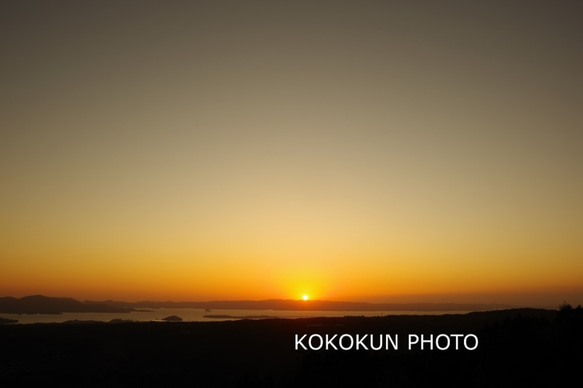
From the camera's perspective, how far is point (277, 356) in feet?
186

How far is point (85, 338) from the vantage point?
6394cm

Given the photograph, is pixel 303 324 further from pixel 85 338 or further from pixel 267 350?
pixel 85 338

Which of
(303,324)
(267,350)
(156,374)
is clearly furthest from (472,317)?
(156,374)

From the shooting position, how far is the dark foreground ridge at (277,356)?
33344 mm

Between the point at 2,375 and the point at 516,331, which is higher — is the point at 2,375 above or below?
below

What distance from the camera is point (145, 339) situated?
64.2m

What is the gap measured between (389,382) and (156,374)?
80.0 feet

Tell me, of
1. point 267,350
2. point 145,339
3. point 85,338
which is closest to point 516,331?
point 267,350

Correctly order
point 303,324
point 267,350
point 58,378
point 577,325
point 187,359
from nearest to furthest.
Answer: point 577,325, point 58,378, point 187,359, point 267,350, point 303,324

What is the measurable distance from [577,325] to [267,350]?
111 feet

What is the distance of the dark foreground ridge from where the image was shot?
1313 inches

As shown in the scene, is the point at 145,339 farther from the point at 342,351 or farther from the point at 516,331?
the point at 516,331

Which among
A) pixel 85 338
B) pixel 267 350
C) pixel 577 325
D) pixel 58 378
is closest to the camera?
pixel 577 325

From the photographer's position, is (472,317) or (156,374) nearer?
(156,374)
